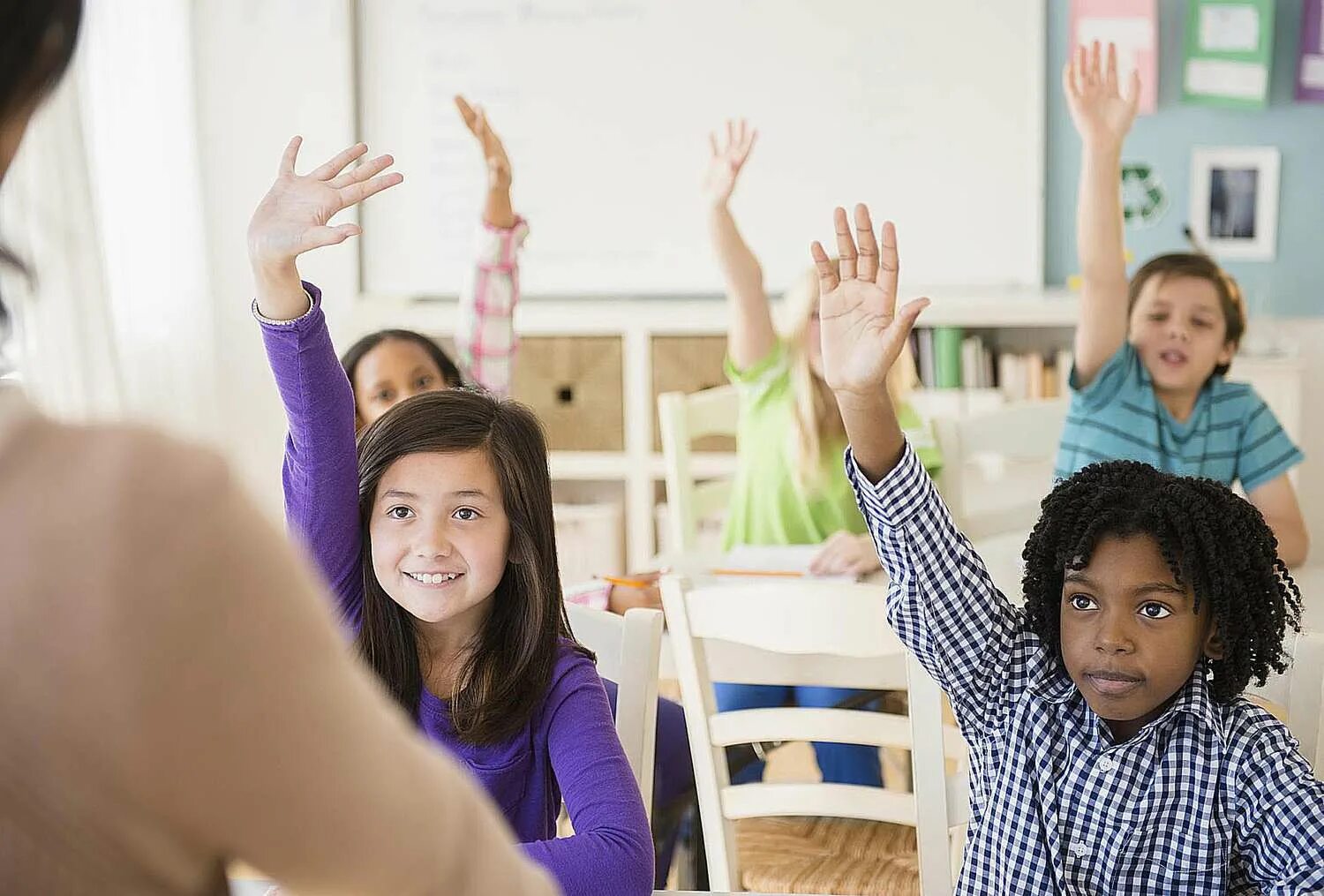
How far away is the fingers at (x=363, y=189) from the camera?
133 cm

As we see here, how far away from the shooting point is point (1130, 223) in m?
4.35

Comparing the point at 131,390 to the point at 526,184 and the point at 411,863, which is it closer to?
the point at 526,184

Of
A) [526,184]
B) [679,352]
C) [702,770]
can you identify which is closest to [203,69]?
[526,184]

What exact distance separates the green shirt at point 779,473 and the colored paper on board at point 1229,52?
2.00 metres

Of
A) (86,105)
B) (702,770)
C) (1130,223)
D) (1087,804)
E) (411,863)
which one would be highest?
(86,105)

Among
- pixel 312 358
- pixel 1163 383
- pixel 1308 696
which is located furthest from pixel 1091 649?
pixel 1163 383

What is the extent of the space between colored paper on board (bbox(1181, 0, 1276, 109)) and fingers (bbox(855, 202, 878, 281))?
3276 mm

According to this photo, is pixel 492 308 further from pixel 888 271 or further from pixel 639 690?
pixel 888 271

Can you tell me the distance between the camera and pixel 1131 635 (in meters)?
1.27

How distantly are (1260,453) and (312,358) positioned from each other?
185 cm

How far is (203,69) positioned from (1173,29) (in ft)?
10.3

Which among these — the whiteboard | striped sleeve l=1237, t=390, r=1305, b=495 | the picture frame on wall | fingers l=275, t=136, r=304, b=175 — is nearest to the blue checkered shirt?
fingers l=275, t=136, r=304, b=175

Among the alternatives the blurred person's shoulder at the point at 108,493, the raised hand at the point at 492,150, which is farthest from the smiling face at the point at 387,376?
the blurred person's shoulder at the point at 108,493

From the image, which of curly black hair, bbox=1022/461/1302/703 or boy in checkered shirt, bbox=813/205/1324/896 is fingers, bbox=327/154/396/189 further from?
curly black hair, bbox=1022/461/1302/703
